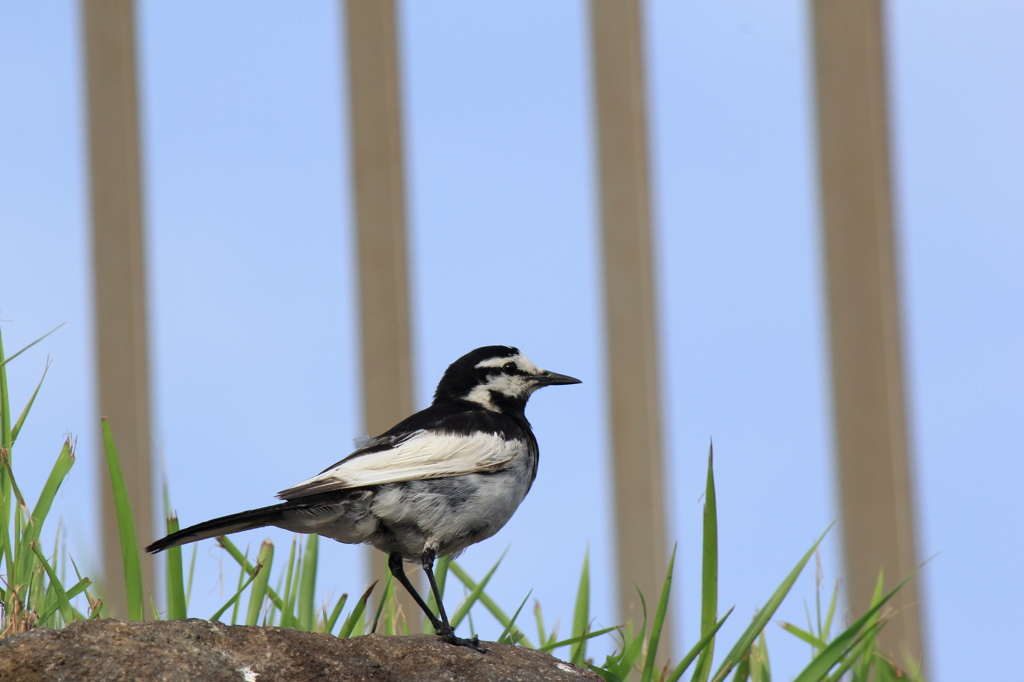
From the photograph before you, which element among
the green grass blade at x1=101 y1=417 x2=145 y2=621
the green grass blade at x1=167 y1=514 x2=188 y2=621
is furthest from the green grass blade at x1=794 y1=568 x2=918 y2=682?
the green grass blade at x1=101 y1=417 x2=145 y2=621

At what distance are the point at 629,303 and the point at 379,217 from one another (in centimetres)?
122

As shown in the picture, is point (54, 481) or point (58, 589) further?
point (54, 481)

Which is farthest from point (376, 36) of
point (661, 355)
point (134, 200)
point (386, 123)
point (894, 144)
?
point (894, 144)

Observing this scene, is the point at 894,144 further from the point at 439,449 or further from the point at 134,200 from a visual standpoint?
the point at 134,200

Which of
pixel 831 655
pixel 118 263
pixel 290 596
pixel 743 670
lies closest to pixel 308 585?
pixel 290 596

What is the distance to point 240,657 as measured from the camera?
2.70 metres

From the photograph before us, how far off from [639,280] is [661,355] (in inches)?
13.7

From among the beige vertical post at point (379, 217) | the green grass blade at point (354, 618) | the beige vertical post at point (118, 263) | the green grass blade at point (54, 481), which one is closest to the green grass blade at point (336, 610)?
the green grass blade at point (354, 618)

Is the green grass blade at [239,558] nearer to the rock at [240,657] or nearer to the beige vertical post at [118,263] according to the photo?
the rock at [240,657]

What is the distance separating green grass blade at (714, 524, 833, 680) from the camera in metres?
3.33

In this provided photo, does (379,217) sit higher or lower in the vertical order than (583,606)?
higher

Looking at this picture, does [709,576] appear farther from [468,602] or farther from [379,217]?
[379,217]

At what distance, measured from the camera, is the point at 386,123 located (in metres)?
5.60

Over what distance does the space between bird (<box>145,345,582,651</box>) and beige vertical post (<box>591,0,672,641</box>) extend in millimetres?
1394
